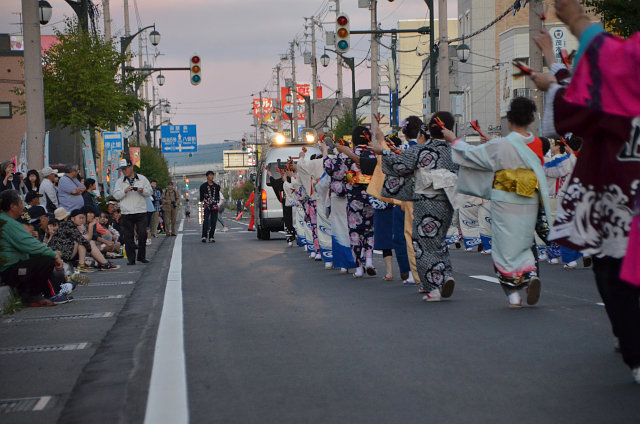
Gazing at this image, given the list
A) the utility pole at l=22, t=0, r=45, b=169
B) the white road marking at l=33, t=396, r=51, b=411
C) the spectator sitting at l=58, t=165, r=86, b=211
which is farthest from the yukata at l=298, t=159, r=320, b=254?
the white road marking at l=33, t=396, r=51, b=411

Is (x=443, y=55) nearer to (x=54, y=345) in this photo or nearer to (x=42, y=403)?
(x=54, y=345)

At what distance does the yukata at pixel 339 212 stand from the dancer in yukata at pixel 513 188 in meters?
4.84

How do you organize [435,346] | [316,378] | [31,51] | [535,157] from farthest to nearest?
[31,51], [535,157], [435,346], [316,378]

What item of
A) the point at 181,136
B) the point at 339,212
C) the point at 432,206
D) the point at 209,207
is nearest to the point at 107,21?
the point at 209,207

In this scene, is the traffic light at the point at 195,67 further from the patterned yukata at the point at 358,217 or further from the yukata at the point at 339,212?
the patterned yukata at the point at 358,217

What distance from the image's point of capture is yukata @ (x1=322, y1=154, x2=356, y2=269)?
44.6ft

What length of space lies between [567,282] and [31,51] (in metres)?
9.92

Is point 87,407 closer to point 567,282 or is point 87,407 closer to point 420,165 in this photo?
point 420,165

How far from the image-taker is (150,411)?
5.06m

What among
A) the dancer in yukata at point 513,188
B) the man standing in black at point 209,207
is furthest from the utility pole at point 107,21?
the dancer in yukata at point 513,188

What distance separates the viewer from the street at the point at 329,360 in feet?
16.3

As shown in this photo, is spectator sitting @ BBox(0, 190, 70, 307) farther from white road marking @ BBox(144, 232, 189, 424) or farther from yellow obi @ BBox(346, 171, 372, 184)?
yellow obi @ BBox(346, 171, 372, 184)

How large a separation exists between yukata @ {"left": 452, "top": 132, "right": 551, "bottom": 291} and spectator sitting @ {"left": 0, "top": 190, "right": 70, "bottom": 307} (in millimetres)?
4677

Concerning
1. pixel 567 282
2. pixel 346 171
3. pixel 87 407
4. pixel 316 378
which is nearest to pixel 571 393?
pixel 316 378
